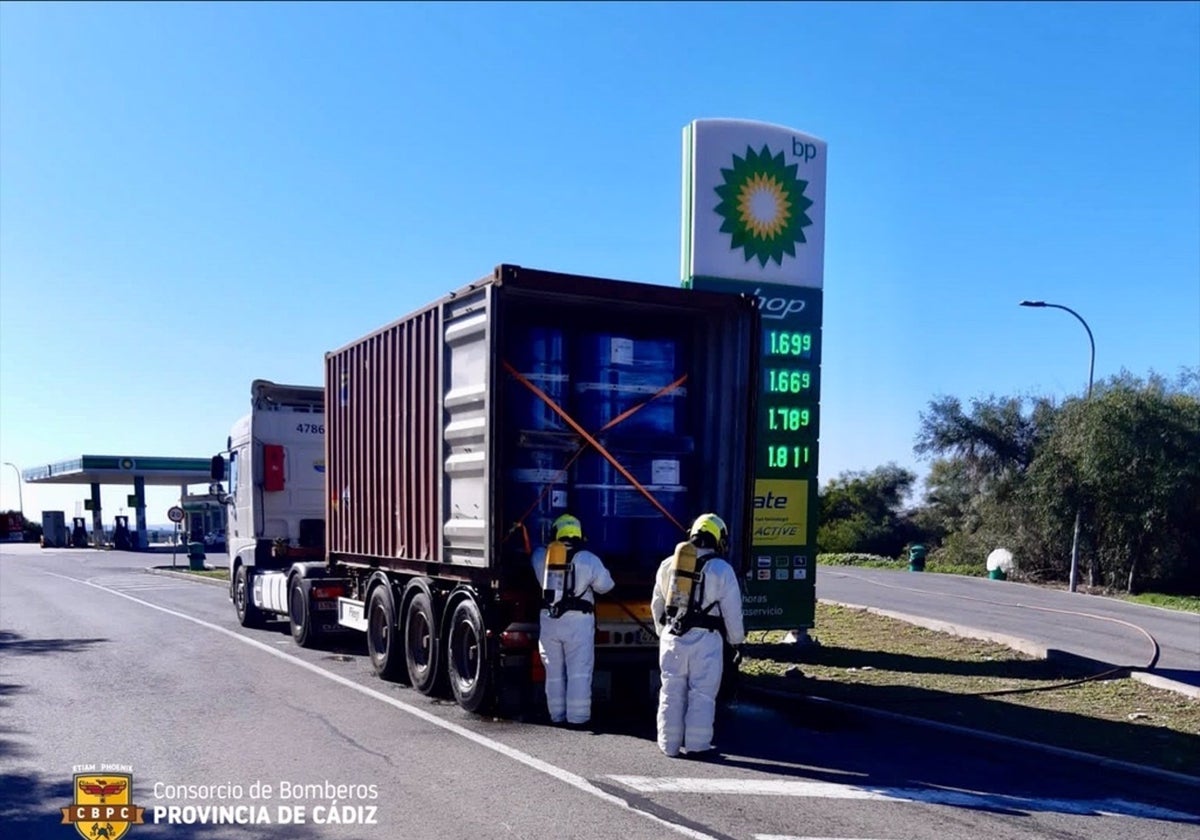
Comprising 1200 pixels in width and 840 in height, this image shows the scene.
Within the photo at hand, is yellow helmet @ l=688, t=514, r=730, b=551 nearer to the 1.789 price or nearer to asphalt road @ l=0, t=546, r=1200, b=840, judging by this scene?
asphalt road @ l=0, t=546, r=1200, b=840

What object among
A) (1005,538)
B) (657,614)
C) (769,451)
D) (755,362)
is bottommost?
(1005,538)

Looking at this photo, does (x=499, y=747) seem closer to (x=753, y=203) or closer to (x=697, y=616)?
(x=697, y=616)

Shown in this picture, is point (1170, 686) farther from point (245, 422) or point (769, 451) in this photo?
point (245, 422)

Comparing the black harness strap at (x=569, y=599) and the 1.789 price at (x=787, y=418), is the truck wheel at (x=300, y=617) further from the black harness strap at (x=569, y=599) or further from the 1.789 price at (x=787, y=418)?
the 1.789 price at (x=787, y=418)

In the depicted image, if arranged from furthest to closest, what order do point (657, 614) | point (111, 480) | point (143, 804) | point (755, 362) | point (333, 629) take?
point (111, 480) < point (333, 629) < point (755, 362) < point (657, 614) < point (143, 804)

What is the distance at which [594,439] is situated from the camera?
31.3ft

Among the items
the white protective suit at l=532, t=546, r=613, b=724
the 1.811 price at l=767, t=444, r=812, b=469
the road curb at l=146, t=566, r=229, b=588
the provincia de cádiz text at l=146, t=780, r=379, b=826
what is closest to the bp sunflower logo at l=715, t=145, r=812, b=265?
the 1.811 price at l=767, t=444, r=812, b=469

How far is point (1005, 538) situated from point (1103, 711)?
2906cm

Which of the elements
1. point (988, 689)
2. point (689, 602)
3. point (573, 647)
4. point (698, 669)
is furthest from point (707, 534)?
point (988, 689)

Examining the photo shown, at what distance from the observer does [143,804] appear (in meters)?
6.47

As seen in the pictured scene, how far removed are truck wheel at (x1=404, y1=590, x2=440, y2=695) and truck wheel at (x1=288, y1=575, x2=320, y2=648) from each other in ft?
10.8

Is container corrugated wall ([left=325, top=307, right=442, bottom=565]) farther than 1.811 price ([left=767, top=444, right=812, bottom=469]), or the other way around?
1.811 price ([left=767, top=444, right=812, bottom=469])

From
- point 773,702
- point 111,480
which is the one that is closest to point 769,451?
point 773,702

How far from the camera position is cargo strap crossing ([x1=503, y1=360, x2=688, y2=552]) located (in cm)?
931
